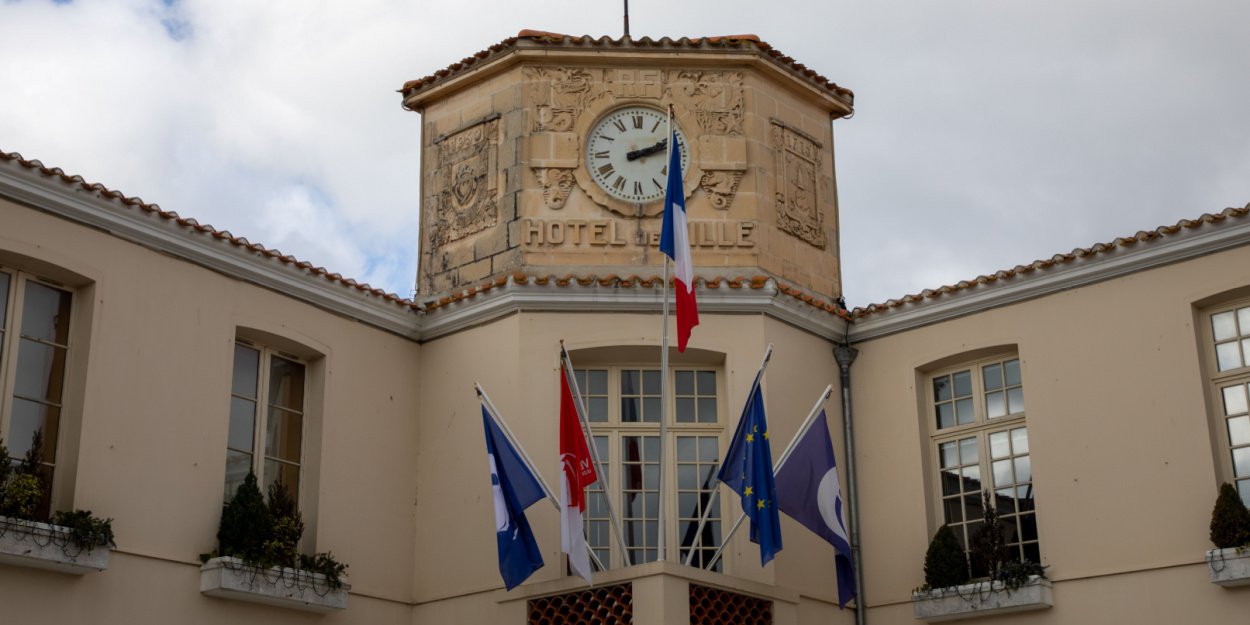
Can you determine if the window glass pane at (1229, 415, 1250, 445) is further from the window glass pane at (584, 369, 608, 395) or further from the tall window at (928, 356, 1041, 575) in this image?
the window glass pane at (584, 369, 608, 395)

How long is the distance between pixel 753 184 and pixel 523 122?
7.84ft

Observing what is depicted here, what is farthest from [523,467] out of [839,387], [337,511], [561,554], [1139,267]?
[1139,267]

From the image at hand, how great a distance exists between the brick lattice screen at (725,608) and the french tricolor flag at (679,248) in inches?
82.5

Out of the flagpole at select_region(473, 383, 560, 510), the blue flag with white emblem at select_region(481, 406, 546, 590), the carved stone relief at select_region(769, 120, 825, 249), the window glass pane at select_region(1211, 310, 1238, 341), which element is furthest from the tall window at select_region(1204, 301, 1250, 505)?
the blue flag with white emblem at select_region(481, 406, 546, 590)

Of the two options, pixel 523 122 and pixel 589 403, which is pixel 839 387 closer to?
pixel 589 403

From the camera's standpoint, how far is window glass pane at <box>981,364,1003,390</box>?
14.4 metres

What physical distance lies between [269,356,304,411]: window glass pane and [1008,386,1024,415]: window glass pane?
257 inches

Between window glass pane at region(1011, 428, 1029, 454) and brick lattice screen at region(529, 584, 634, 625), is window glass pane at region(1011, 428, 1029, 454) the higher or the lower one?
the higher one

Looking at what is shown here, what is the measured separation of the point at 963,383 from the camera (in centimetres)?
1468

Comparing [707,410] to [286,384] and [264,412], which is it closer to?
[286,384]

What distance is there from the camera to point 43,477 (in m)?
Answer: 11.8

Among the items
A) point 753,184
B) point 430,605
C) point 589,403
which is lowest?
point 430,605

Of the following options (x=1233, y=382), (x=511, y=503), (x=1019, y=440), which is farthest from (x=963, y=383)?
(x=511, y=503)

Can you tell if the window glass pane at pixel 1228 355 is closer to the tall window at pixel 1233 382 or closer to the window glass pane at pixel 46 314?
the tall window at pixel 1233 382
